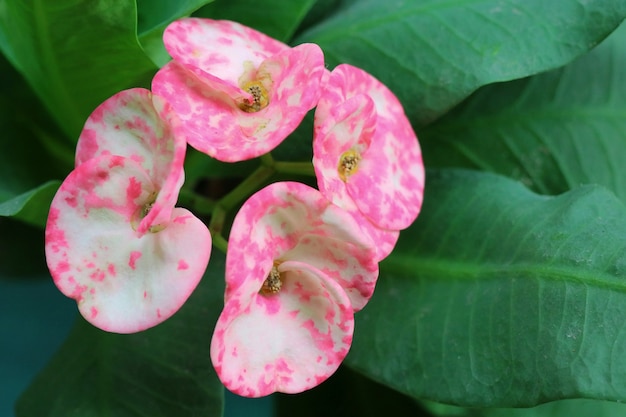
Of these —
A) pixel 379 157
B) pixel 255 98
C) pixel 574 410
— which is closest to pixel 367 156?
pixel 379 157

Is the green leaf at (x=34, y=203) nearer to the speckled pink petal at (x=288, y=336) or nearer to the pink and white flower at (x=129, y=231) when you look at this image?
the pink and white flower at (x=129, y=231)

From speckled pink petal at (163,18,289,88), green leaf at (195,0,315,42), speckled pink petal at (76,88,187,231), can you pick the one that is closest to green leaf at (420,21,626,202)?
green leaf at (195,0,315,42)

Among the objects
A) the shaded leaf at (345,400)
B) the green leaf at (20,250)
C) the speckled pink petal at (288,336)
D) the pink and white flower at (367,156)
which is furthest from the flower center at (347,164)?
the green leaf at (20,250)

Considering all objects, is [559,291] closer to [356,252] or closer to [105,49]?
[356,252]

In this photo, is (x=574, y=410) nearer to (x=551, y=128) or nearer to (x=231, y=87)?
(x=551, y=128)

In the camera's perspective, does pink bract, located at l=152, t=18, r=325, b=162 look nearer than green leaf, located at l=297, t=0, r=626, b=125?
Yes

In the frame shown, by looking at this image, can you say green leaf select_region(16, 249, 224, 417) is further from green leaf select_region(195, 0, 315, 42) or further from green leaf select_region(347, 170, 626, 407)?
green leaf select_region(195, 0, 315, 42)

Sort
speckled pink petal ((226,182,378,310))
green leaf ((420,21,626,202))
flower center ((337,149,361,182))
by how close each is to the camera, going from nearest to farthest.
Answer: speckled pink petal ((226,182,378,310)), flower center ((337,149,361,182)), green leaf ((420,21,626,202))

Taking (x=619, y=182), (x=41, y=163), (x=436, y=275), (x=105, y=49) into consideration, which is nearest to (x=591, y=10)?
(x=619, y=182)
